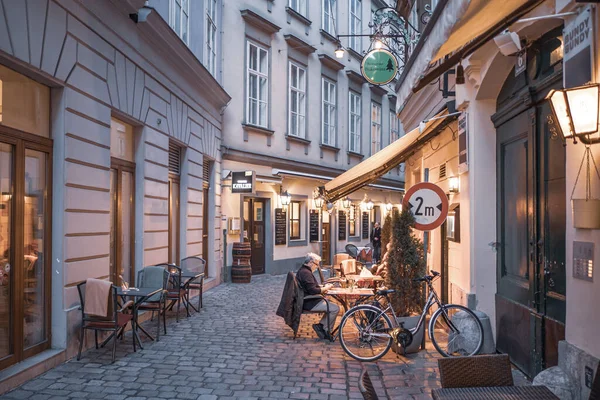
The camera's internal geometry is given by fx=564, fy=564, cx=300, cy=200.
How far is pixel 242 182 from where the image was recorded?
15.5 metres

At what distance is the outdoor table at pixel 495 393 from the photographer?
133 inches

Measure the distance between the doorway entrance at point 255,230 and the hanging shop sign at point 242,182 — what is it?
185 cm

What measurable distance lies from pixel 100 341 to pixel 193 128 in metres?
6.36

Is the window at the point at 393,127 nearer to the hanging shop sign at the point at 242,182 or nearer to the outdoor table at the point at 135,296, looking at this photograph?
the hanging shop sign at the point at 242,182

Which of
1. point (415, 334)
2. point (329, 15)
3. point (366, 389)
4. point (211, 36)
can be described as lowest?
point (415, 334)

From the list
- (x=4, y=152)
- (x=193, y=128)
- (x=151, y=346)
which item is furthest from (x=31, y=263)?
(x=193, y=128)

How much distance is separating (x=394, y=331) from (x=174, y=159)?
663cm

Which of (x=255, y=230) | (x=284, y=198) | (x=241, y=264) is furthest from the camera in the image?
(x=284, y=198)

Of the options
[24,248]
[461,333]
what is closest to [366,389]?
[461,333]

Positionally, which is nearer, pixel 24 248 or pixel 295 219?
pixel 24 248

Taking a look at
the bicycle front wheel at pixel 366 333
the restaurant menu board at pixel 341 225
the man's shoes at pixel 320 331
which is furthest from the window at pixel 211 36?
the restaurant menu board at pixel 341 225

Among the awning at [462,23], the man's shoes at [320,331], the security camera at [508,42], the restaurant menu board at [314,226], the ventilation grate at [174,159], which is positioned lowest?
the man's shoes at [320,331]

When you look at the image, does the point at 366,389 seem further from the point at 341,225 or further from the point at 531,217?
the point at 341,225

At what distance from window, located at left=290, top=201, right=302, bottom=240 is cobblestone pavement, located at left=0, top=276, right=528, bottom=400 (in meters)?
10.6
